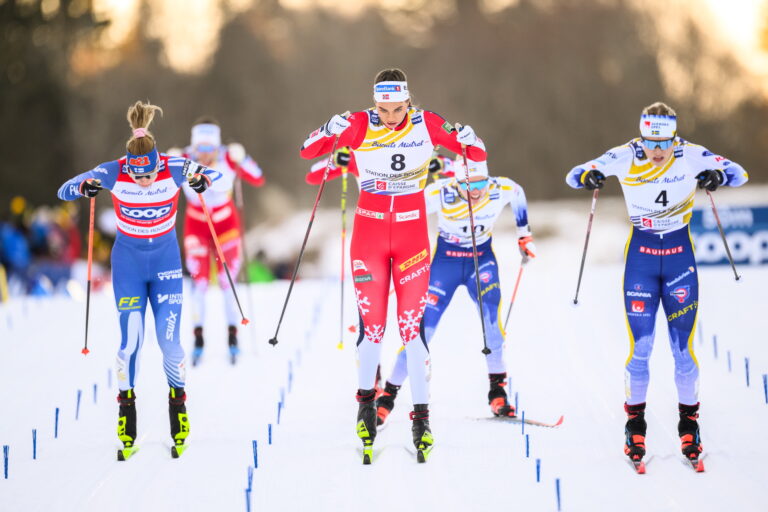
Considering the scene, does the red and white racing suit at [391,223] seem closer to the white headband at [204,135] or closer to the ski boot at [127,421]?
the ski boot at [127,421]

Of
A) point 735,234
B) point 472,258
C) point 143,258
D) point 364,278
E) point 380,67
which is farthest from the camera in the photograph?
point 380,67

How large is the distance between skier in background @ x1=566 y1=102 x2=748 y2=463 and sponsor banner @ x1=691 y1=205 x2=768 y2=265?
287 inches

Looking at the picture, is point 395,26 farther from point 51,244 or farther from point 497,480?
point 497,480

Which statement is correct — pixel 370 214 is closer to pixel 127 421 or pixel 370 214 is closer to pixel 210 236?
pixel 127 421

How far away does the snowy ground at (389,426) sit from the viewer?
14.8 ft

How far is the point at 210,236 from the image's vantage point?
8.04 metres

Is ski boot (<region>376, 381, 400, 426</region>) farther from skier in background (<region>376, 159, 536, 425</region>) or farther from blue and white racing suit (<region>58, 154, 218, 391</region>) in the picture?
blue and white racing suit (<region>58, 154, 218, 391</region>)

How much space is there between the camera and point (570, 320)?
30.7 ft

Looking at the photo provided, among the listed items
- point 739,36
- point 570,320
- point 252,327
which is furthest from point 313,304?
point 739,36

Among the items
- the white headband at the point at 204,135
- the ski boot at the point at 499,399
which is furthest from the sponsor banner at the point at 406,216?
the white headband at the point at 204,135

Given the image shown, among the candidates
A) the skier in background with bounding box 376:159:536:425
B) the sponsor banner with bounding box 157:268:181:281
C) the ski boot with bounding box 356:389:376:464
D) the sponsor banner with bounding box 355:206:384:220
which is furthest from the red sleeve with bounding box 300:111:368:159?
the ski boot with bounding box 356:389:376:464

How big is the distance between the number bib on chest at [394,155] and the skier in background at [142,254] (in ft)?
3.65

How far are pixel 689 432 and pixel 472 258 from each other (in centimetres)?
195

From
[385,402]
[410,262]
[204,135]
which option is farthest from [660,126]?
[204,135]
